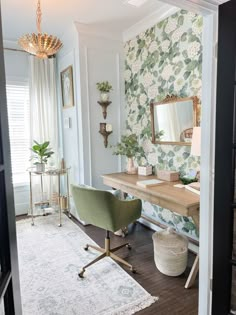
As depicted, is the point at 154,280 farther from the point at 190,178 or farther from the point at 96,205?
the point at 190,178

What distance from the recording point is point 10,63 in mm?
3779

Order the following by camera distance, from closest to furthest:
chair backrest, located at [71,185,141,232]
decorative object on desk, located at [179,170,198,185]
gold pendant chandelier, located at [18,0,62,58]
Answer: chair backrest, located at [71,185,141,232] → gold pendant chandelier, located at [18,0,62,58] → decorative object on desk, located at [179,170,198,185]

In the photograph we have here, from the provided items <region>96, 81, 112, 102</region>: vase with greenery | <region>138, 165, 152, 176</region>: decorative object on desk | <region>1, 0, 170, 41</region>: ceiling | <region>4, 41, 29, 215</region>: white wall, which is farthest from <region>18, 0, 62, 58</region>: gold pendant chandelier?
<region>138, 165, 152, 176</region>: decorative object on desk

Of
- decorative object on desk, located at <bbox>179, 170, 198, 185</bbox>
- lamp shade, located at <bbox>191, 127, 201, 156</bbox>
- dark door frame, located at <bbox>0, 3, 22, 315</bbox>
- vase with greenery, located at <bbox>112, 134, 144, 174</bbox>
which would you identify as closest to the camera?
dark door frame, located at <bbox>0, 3, 22, 315</bbox>

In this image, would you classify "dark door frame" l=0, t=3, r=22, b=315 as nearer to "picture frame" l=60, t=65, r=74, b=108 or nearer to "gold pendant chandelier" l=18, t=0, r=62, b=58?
"gold pendant chandelier" l=18, t=0, r=62, b=58

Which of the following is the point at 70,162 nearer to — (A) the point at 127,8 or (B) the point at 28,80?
(B) the point at 28,80

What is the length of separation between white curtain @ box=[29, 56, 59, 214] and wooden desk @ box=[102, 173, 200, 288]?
1588 millimetres

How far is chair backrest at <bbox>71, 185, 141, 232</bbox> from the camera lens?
2.22 m

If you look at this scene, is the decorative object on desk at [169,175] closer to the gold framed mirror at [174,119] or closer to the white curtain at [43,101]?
the gold framed mirror at [174,119]

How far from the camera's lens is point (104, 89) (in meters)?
3.43

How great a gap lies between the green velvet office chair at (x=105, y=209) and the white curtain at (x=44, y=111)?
1.77m

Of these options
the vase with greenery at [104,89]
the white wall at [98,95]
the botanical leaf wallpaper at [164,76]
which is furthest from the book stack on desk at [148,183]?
the vase with greenery at [104,89]

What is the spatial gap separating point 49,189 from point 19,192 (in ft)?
1.58

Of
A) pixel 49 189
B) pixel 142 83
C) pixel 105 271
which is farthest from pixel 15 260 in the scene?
pixel 49 189
